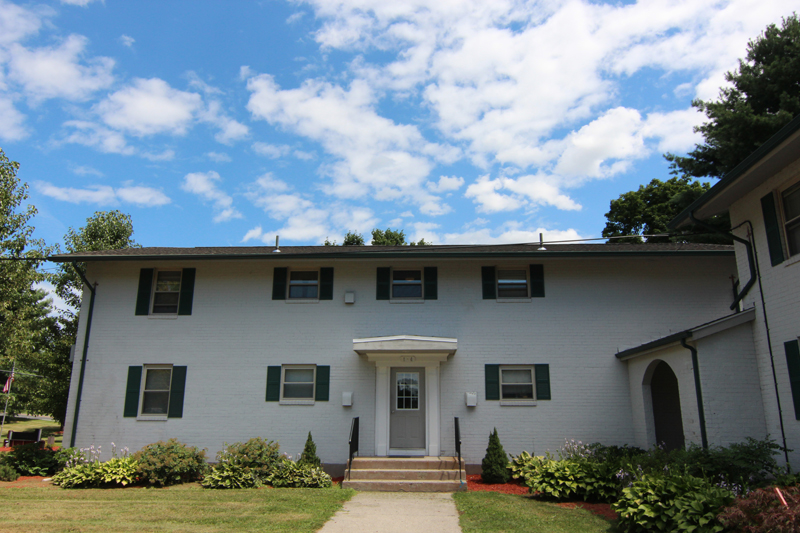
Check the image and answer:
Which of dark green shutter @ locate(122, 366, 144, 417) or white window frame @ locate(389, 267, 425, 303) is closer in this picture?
dark green shutter @ locate(122, 366, 144, 417)

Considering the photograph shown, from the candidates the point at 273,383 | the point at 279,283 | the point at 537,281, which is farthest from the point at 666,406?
the point at 279,283

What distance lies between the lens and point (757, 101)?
16922mm

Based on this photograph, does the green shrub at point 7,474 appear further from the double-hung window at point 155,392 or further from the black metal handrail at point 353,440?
the black metal handrail at point 353,440

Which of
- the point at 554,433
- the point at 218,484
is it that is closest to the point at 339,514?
the point at 218,484

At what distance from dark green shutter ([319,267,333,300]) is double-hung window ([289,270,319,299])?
0.18 meters

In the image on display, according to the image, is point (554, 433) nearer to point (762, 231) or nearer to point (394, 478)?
point (394, 478)

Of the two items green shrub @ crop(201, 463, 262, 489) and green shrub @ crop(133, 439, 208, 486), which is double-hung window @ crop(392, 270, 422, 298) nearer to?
green shrub @ crop(201, 463, 262, 489)

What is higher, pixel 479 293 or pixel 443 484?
pixel 479 293

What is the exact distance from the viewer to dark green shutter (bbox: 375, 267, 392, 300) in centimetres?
1307

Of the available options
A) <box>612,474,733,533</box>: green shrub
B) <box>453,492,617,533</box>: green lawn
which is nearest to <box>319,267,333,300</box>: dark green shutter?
<box>453,492,617,533</box>: green lawn

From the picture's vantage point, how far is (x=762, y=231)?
884 cm

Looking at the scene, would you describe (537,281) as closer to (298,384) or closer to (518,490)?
(518,490)

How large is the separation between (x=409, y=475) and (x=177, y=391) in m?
5.97

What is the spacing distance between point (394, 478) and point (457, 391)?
2.58m
